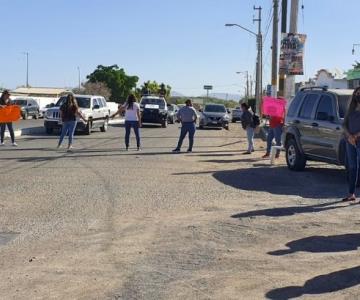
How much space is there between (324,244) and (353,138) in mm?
2949

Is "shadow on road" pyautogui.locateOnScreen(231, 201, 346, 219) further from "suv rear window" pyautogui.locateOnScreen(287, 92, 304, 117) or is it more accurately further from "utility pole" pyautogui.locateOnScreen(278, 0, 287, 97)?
"utility pole" pyautogui.locateOnScreen(278, 0, 287, 97)

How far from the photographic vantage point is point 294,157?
14.4 m

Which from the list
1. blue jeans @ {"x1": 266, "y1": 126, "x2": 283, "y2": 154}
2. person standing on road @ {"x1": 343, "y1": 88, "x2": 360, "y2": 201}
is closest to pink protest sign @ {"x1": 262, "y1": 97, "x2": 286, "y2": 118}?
blue jeans @ {"x1": 266, "y1": 126, "x2": 283, "y2": 154}

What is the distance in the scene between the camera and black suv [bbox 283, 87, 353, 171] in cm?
1269

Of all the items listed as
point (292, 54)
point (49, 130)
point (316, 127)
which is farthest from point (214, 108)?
point (316, 127)

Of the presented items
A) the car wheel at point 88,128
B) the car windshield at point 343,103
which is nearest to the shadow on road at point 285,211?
the car windshield at point 343,103

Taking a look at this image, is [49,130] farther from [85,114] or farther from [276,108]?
[276,108]

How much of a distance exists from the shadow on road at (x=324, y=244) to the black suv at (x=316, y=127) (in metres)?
4.84

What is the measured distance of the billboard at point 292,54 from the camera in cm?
2127

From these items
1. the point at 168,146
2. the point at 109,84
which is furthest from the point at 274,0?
the point at 109,84

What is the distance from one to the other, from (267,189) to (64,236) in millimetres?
4948

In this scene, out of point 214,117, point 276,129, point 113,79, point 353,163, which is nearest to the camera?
point 353,163

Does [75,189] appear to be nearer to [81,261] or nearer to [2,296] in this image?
[81,261]

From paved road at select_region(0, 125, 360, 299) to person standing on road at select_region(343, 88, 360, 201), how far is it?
0.50 metres
